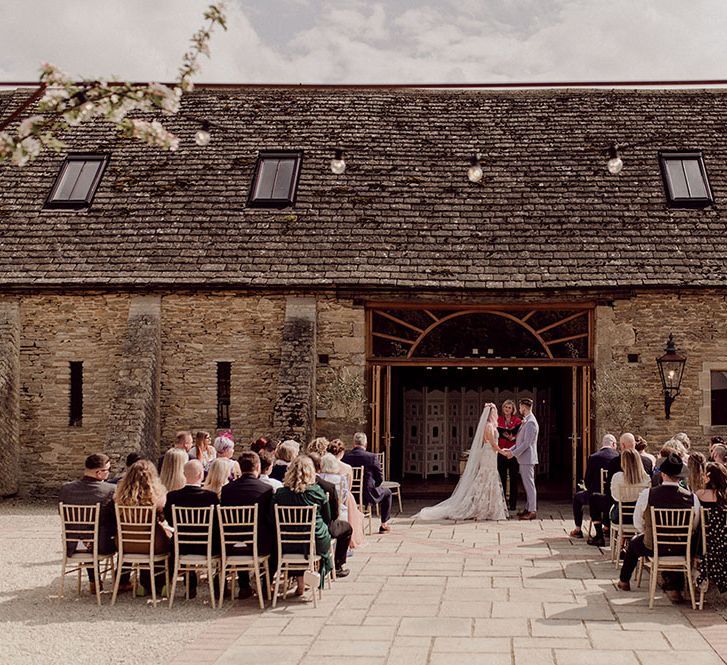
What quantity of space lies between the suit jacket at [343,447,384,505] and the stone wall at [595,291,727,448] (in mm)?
5116

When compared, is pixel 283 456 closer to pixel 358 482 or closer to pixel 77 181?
pixel 358 482

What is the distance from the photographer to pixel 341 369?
17125 mm

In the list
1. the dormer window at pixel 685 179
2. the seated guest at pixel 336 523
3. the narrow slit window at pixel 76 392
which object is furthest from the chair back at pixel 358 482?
the dormer window at pixel 685 179

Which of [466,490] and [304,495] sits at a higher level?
[304,495]

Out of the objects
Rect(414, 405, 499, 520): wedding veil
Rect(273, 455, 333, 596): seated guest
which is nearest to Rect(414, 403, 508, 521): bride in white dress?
Rect(414, 405, 499, 520): wedding veil

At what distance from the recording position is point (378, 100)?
21.2 metres

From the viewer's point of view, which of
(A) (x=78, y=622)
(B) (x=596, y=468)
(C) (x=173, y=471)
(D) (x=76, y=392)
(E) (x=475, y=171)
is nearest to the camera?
(A) (x=78, y=622)

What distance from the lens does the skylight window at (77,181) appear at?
1881 centimetres

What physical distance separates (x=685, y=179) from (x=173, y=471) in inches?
504

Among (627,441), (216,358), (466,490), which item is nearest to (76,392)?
(216,358)

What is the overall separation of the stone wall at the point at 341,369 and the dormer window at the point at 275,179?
8.41 feet

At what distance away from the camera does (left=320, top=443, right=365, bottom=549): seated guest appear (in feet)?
35.1

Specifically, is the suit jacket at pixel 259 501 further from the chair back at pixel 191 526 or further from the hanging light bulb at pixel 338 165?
the hanging light bulb at pixel 338 165

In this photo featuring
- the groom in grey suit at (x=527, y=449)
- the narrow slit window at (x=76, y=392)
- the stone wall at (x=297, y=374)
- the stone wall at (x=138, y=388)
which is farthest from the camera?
the narrow slit window at (x=76, y=392)
